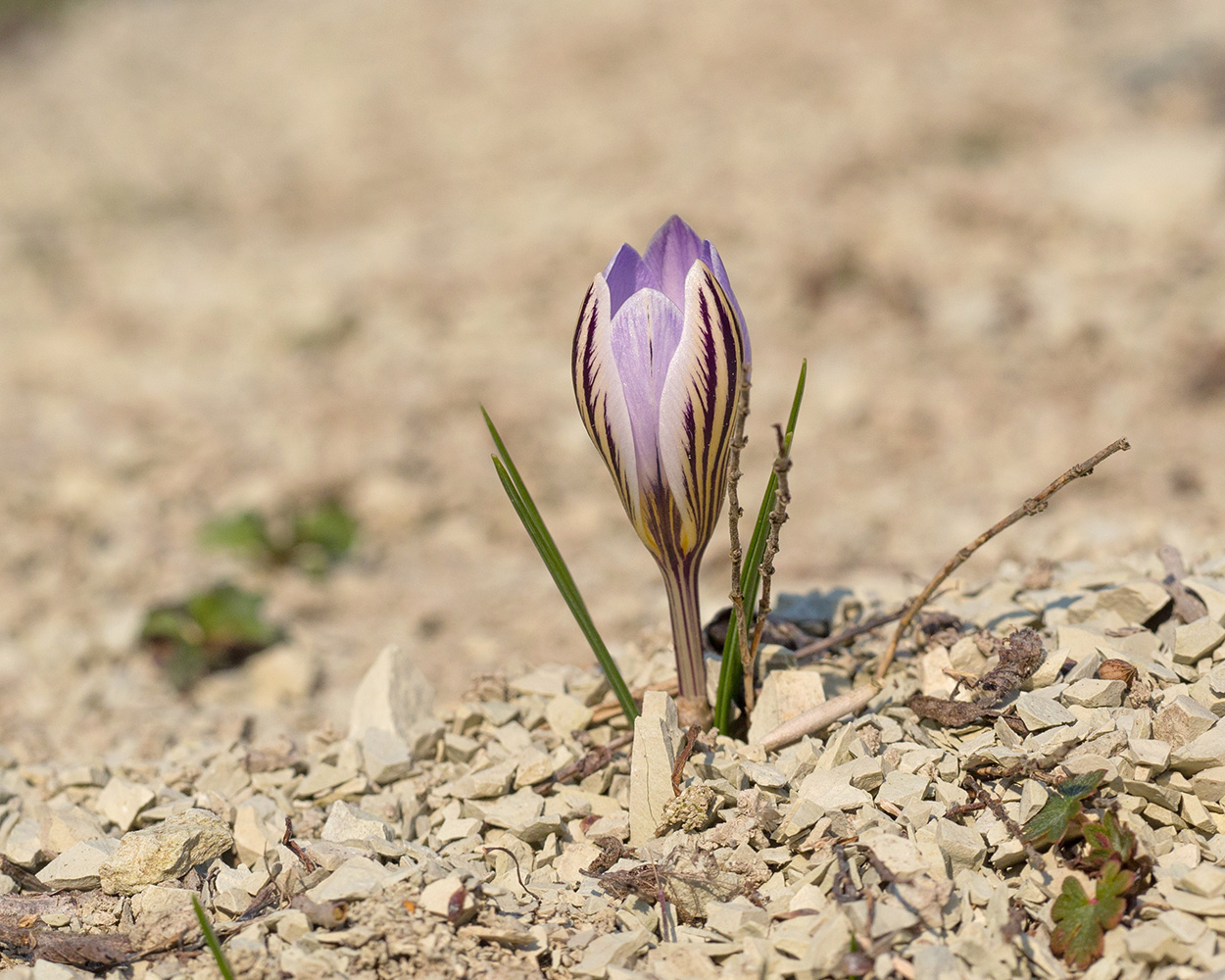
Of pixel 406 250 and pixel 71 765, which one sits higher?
pixel 406 250

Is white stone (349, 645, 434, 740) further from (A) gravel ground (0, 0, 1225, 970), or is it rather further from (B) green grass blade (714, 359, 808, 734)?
(B) green grass blade (714, 359, 808, 734)

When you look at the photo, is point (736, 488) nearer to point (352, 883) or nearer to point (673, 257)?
point (673, 257)

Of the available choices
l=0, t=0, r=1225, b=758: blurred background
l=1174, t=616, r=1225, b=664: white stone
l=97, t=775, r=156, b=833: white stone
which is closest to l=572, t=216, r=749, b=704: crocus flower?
l=1174, t=616, r=1225, b=664: white stone

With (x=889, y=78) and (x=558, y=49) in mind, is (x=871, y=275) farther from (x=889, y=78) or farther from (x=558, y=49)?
(x=558, y=49)

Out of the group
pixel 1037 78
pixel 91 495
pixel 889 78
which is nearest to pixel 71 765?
pixel 91 495

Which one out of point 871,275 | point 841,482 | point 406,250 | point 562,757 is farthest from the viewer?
point 406,250

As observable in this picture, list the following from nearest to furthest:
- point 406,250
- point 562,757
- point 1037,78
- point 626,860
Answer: point 626,860, point 562,757, point 406,250, point 1037,78

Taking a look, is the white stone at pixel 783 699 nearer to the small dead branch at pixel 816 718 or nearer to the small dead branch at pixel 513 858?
the small dead branch at pixel 816 718

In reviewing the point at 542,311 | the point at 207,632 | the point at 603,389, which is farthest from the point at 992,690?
the point at 542,311
